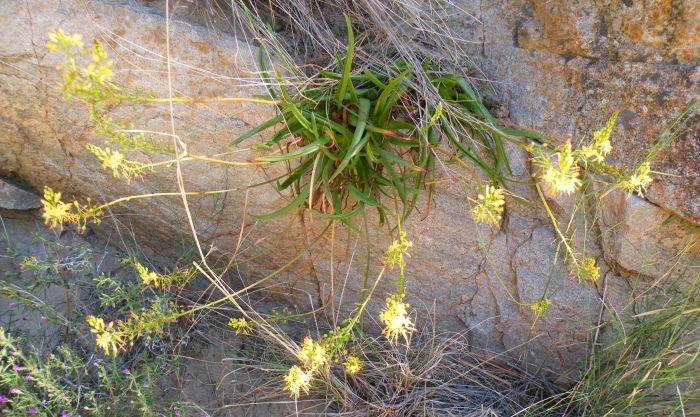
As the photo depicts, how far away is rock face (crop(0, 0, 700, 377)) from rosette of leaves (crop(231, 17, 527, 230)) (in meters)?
0.13

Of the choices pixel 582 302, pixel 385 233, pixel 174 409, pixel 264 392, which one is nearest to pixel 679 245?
pixel 582 302

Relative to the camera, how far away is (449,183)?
85.6 inches

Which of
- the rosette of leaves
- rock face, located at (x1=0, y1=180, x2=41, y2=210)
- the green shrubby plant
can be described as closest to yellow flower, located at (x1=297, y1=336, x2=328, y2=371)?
the green shrubby plant

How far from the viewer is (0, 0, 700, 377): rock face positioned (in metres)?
1.91

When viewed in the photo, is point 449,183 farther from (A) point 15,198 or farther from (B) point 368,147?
(A) point 15,198

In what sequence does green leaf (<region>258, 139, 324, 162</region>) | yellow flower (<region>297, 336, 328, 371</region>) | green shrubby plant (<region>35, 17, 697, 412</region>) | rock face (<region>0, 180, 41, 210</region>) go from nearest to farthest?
yellow flower (<region>297, 336, 328, 371</region>)
green leaf (<region>258, 139, 324, 162</region>)
green shrubby plant (<region>35, 17, 697, 412</region>)
rock face (<region>0, 180, 41, 210</region>)

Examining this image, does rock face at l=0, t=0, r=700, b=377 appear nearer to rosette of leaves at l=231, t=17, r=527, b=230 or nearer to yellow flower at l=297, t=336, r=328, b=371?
rosette of leaves at l=231, t=17, r=527, b=230

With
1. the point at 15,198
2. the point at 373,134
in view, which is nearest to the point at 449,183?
the point at 373,134

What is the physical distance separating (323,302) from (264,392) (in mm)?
395

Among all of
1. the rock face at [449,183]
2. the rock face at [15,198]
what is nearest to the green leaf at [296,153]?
the rock face at [449,183]

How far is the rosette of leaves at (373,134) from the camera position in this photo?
1.94 m

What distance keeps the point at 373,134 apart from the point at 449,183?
36cm

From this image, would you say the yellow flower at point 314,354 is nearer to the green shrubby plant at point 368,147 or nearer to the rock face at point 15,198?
the green shrubby plant at point 368,147

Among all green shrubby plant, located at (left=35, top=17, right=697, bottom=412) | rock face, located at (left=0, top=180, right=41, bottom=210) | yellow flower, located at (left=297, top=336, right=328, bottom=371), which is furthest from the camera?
rock face, located at (left=0, top=180, right=41, bottom=210)
